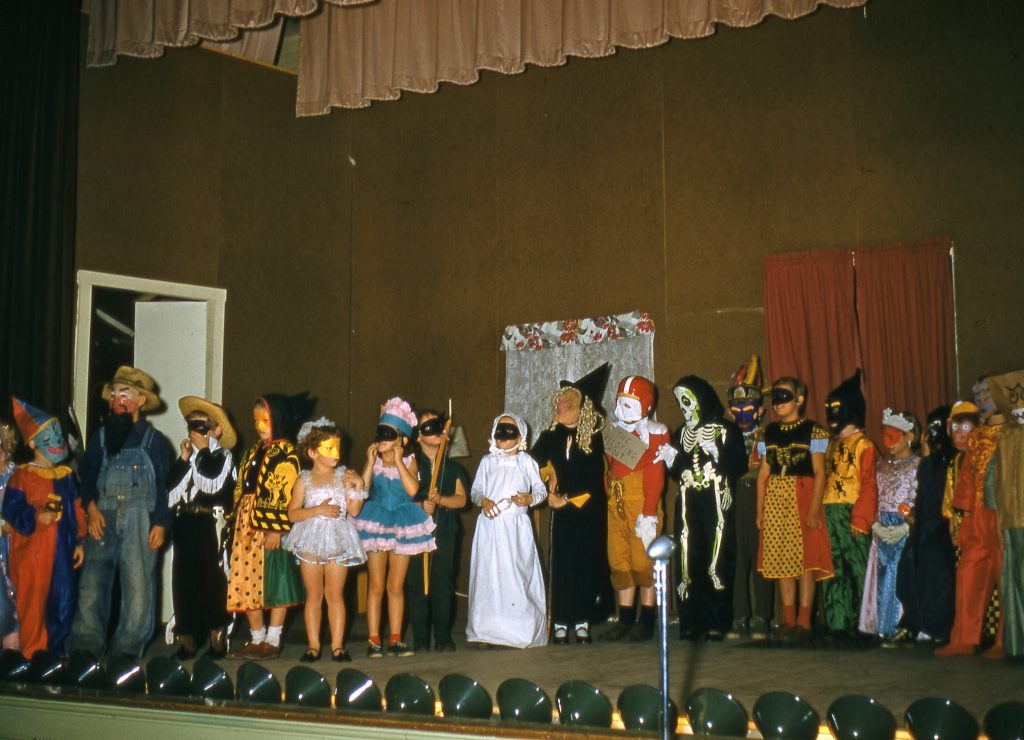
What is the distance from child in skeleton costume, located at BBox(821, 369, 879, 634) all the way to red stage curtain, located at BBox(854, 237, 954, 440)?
54 centimetres

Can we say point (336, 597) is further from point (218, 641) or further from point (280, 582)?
point (218, 641)

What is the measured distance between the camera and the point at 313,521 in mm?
5941

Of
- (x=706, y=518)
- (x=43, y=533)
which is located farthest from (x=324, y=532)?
(x=706, y=518)

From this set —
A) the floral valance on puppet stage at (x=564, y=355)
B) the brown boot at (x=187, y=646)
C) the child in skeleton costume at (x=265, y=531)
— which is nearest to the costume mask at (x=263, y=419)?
the child in skeleton costume at (x=265, y=531)

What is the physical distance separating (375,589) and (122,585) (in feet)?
4.56

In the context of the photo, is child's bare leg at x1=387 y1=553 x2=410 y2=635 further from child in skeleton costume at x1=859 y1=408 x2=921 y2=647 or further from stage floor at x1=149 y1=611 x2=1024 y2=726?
child in skeleton costume at x1=859 y1=408 x2=921 y2=647

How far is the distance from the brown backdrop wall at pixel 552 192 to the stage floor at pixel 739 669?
1965 millimetres

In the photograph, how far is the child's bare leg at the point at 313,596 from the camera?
590cm

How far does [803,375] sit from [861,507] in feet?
4.00

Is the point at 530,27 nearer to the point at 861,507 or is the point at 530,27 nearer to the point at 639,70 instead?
the point at 639,70

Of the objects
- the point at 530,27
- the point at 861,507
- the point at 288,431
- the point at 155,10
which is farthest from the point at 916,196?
the point at 155,10

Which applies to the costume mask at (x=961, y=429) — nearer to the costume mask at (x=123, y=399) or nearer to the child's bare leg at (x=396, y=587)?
the child's bare leg at (x=396, y=587)

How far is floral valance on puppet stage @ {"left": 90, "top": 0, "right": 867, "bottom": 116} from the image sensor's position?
21.6 ft

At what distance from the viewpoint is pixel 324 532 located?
5918mm
